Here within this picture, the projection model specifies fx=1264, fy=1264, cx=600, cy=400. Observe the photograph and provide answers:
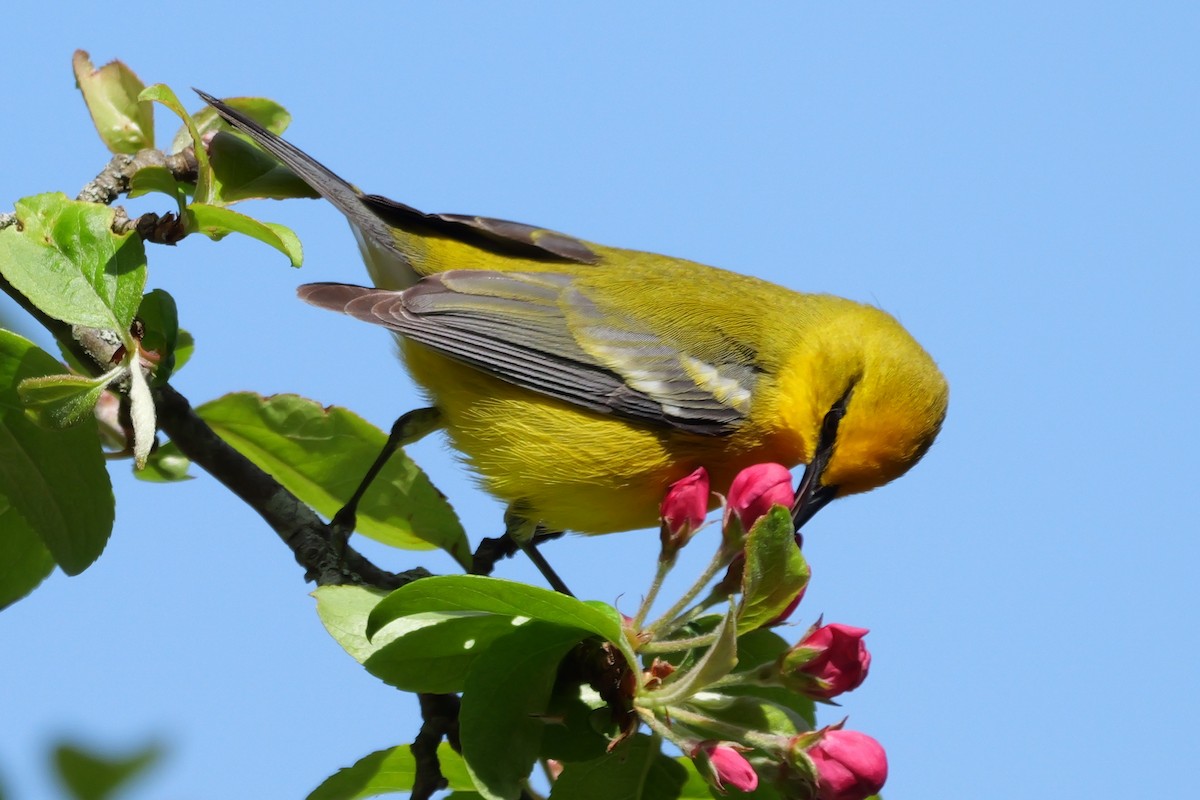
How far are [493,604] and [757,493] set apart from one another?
2.47 ft

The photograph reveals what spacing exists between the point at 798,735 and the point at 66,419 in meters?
1.75

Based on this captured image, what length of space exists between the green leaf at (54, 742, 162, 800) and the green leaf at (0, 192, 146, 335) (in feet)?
4.90

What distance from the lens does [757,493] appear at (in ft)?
9.90

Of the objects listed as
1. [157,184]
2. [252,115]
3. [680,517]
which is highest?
[252,115]

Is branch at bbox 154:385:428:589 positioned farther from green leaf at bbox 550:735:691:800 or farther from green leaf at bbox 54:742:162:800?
green leaf at bbox 54:742:162:800

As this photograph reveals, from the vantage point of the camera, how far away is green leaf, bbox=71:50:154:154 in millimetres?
3914

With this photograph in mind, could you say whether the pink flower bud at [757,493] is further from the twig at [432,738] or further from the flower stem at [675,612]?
the twig at [432,738]

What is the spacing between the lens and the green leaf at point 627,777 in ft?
9.48

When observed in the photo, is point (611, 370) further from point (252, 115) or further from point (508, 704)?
point (508, 704)

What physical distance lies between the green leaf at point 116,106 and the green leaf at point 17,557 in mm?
1247

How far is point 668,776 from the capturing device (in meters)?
3.01

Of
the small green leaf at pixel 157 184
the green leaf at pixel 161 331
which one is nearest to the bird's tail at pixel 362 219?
the small green leaf at pixel 157 184

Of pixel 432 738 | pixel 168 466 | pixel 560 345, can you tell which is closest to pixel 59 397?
pixel 168 466

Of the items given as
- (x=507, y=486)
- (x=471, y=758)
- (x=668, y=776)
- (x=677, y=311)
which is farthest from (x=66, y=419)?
(x=677, y=311)
